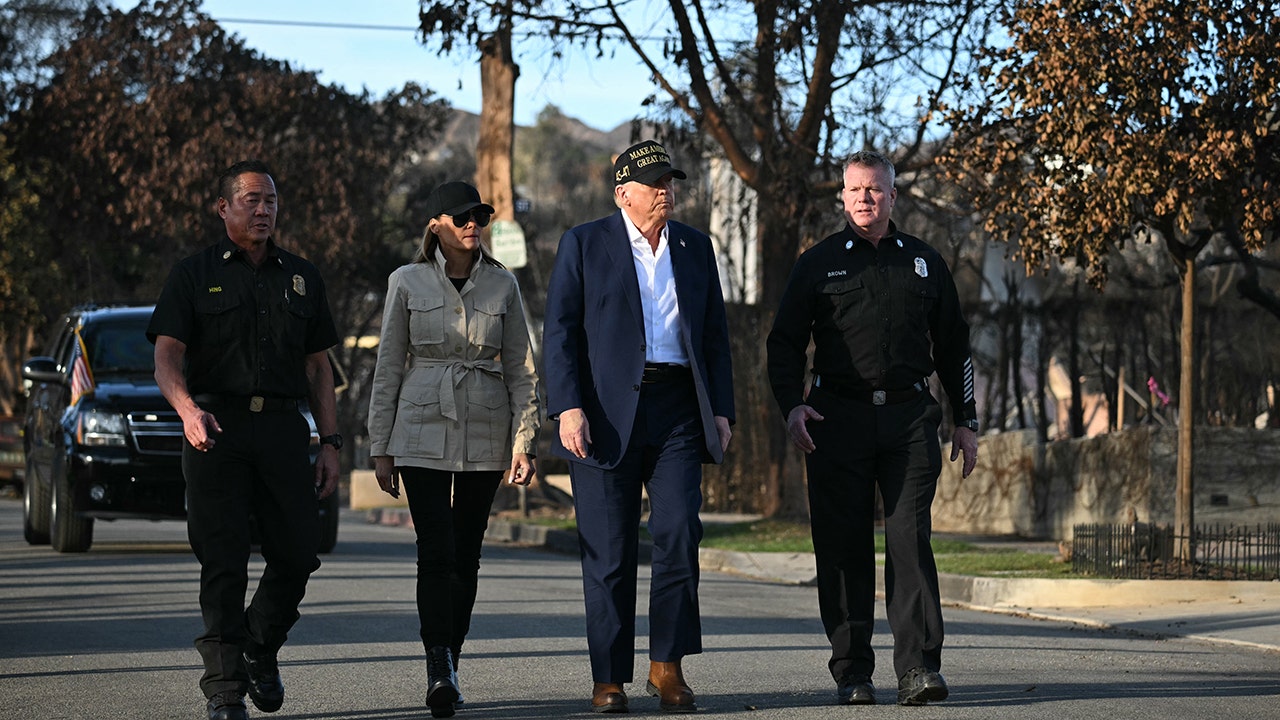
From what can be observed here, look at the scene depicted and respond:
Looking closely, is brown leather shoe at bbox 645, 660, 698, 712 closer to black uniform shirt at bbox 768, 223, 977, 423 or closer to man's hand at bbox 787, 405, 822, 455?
man's hand at bbox 787, 405, 822, 455

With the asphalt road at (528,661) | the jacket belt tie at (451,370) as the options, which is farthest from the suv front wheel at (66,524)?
the jacket belt tie at (451,370)

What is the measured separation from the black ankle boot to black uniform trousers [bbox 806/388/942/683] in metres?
1.42

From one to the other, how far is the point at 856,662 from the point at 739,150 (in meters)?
12.3

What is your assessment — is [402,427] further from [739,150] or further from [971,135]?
[739,150]

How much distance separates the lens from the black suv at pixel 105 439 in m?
13.9

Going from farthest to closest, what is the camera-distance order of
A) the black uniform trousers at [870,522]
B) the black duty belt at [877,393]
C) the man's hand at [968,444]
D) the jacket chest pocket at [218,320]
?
Result: the man's hand at [968,444] < the black duty belt at [877,393] < the black uniform trousers at [870,522] < the jacket chest pocket at [218,320]

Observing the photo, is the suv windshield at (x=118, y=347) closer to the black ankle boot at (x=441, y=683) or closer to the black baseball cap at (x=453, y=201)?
the black baseball cap at (x=453, y=201)

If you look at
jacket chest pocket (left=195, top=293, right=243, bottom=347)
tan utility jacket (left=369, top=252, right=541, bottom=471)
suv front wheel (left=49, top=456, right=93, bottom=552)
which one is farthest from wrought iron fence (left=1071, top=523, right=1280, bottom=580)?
jacket chest pocket (left=195, top=293, right=243, bottom=347)

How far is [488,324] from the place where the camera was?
6.98m

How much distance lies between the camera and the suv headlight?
549 inches

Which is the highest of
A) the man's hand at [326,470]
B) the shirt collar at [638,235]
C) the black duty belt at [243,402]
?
the shirt collar at [638,235]

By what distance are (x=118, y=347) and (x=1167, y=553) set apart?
27.3 ft

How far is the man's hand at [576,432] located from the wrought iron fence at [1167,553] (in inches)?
284

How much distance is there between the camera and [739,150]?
61.6ft
